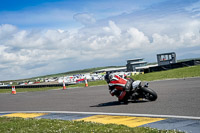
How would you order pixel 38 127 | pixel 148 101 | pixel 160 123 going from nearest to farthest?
pixel 160 123 → pixel 38 127 → pixel 148 101

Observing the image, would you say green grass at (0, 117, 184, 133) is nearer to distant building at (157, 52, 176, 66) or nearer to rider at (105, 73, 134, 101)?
rider at (105, 73, 134, 101)

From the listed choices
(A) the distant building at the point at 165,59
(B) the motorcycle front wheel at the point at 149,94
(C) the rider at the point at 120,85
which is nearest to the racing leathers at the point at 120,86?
(C) the rider at the point at 120,85

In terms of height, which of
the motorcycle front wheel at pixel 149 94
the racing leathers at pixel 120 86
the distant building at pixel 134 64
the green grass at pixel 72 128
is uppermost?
the distant building at pixel 134 64

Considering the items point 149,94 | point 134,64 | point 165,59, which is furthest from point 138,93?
point 134,64

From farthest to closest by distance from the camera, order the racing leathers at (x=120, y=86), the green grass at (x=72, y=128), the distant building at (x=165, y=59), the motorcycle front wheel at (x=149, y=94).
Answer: the distant building at (x=165, y=59) < the racing leathers at (x=120, y=86) < the motorcycle front wheel at (x=149, y=94) < the green grass at (x=72, y=128)

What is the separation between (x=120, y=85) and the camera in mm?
10828

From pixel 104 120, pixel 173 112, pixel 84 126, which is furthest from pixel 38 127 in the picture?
pixel 173 112

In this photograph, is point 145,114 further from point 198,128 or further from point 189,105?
point 198,128

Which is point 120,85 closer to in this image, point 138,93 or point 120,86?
point 120,86

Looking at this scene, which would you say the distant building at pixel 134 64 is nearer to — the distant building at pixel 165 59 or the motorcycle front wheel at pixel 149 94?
the distant building at pixel 165 59

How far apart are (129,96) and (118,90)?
47 cm

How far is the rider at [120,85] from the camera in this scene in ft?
34.9

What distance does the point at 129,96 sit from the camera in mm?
10781

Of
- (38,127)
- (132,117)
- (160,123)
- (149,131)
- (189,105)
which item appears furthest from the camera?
(189,105)
